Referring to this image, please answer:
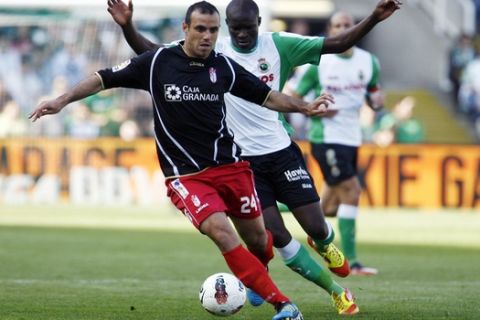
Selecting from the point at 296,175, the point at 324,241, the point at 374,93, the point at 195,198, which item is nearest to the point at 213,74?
the point at 195,198

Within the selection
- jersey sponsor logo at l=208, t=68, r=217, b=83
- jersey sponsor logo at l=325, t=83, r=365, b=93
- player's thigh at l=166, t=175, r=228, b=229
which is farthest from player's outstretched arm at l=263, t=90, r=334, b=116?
jersey sponsor logo at l=325, t=83, r=365, b=93

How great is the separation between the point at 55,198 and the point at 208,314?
1657cm

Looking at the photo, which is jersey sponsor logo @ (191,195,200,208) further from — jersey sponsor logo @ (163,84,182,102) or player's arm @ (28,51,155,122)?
player's arm @ (28,51,155,122)

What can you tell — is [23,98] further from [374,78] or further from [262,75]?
[262,75]

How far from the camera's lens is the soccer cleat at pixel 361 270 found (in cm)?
1304

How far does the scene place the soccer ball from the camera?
8.59 metres

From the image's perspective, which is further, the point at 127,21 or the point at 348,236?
the point at 348,236

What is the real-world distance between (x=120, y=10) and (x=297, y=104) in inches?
72.1

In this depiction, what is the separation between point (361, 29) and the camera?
9445mm

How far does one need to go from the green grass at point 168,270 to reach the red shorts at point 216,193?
3.12ft

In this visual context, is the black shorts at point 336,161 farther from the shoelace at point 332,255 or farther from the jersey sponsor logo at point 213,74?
the jersey sponsor logo at point 213,74

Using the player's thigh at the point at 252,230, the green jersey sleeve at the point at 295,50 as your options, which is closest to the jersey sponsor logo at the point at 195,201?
the player's thigh at the point at 252,230

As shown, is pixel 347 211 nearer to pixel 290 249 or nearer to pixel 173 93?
pixel 290 249

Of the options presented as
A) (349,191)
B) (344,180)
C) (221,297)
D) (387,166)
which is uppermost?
(221,297)
